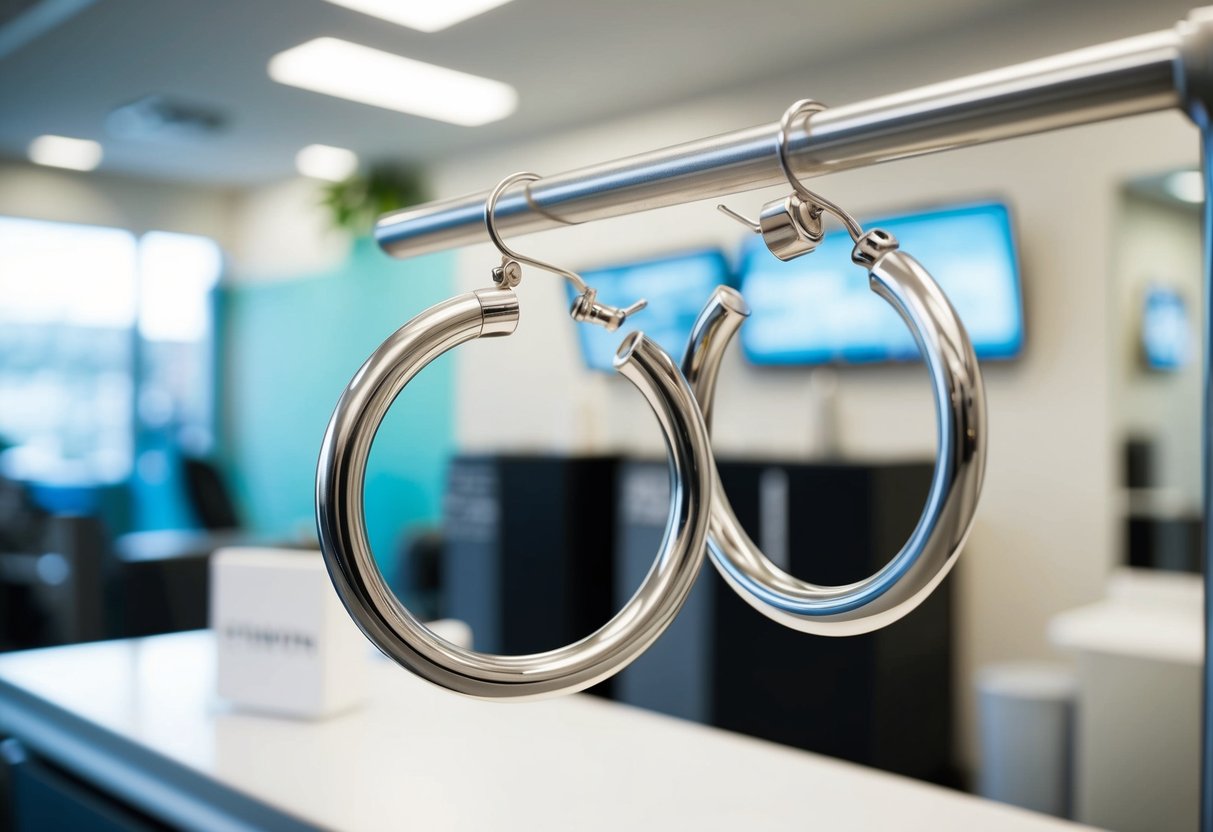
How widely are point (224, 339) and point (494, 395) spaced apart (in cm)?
296

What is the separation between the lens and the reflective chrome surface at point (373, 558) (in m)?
0.47

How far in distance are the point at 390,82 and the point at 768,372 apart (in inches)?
73.7

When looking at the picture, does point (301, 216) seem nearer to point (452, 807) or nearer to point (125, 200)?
point (125, 200)

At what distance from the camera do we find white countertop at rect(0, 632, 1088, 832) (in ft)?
2.85

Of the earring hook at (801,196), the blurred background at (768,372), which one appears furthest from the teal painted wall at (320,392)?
the earring hook at (801,196)

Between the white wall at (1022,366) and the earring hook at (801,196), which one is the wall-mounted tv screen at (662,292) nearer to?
the white wall at (1022,366)

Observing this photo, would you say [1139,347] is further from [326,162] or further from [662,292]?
[326,162]

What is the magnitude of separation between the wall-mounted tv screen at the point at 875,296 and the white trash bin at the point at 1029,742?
1.00 meters

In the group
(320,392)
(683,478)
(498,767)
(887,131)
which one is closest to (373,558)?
(683,478)

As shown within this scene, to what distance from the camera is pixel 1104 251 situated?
115 inches

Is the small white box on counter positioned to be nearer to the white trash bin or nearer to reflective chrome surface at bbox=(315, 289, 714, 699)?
reflective chrome surface at bbox=(315, 289, 714, 699)

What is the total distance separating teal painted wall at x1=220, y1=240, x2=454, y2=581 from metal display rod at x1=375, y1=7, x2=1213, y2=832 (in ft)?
14.4

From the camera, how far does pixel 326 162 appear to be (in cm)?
543

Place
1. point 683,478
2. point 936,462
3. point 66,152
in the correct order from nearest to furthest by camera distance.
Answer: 1. point 936,462
2. point 683,478
3. point 66,152
